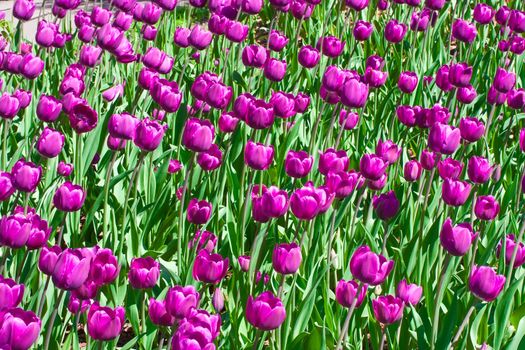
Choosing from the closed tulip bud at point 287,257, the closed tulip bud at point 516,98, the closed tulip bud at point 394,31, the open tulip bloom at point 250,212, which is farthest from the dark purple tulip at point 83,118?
the closed tulip bud at point 394,31

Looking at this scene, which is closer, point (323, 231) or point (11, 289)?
point (11, 289)

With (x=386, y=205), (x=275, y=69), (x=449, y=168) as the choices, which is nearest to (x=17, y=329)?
(x=386, y=205)

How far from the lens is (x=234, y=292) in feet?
7.50

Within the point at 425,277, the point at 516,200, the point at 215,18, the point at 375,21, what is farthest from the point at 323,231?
the point at 375,21

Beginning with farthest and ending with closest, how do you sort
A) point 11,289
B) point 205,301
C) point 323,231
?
point 323,231
point 205,301
point 11,289

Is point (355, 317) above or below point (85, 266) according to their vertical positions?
below

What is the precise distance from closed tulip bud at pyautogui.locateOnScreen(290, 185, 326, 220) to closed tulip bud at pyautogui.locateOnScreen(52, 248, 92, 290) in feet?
1.80

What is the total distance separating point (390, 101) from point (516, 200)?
0.81 m

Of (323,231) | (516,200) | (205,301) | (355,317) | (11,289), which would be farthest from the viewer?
(516,200)

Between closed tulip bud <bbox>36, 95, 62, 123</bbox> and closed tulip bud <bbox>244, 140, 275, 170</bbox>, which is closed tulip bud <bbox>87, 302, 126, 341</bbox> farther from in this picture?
closed tulip bud <bbox>36, 95, 62, 123</bbox>

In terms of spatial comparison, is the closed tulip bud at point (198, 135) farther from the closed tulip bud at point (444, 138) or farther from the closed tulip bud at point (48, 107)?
the closed tulip bud at point (444, 138)

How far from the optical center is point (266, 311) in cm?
161

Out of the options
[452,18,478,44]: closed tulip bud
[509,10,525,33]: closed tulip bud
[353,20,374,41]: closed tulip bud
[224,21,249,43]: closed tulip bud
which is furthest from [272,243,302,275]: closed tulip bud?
[509,10,525,33]: closed tulip bud

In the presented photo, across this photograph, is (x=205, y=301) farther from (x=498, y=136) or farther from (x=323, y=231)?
(x=498, y=136)
